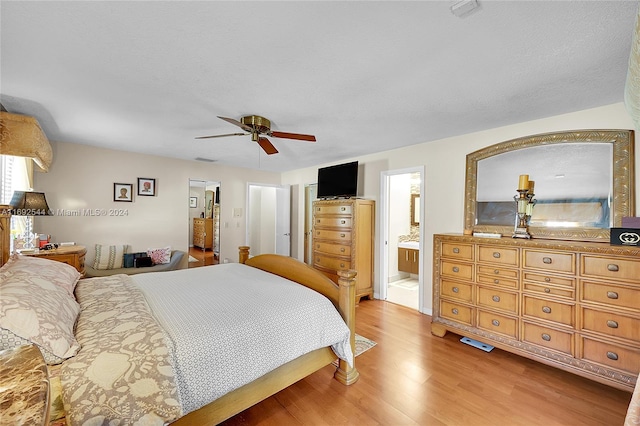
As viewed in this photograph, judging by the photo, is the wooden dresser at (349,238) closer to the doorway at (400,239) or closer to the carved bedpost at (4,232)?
the doorway at (400,239)

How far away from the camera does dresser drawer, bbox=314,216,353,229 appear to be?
4.22 m

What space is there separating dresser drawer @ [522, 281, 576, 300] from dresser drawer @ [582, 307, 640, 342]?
5.1 inches

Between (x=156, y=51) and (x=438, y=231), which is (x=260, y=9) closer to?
(x=156, y=51)

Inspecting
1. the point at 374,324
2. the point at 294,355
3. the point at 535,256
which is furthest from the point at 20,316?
the point at 535,256

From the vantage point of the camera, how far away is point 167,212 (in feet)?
15.9

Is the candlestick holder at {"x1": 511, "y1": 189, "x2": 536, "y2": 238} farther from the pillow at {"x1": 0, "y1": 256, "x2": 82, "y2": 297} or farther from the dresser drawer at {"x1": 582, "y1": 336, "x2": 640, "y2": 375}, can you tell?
the pillow at {"x1": 0, "y1": 256, "x2": 82, "y2": 297}

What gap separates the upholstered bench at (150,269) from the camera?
3.93m

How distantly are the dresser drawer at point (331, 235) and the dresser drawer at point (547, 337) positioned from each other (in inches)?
93.4

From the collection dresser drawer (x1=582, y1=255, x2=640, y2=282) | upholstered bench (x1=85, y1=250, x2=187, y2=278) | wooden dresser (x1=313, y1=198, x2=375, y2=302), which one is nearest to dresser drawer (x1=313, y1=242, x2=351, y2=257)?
wooden dresser (x1=313, y1=198, x2=375, y2=302)

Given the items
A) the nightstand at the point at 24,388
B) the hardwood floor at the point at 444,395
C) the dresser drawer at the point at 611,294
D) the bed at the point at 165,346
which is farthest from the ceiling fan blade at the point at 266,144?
the dresser drawer at the point at 611,294

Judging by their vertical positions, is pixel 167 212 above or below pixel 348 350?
above

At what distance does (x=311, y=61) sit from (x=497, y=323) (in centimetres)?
289

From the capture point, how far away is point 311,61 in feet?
5.88

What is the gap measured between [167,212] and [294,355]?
13.5 ft
